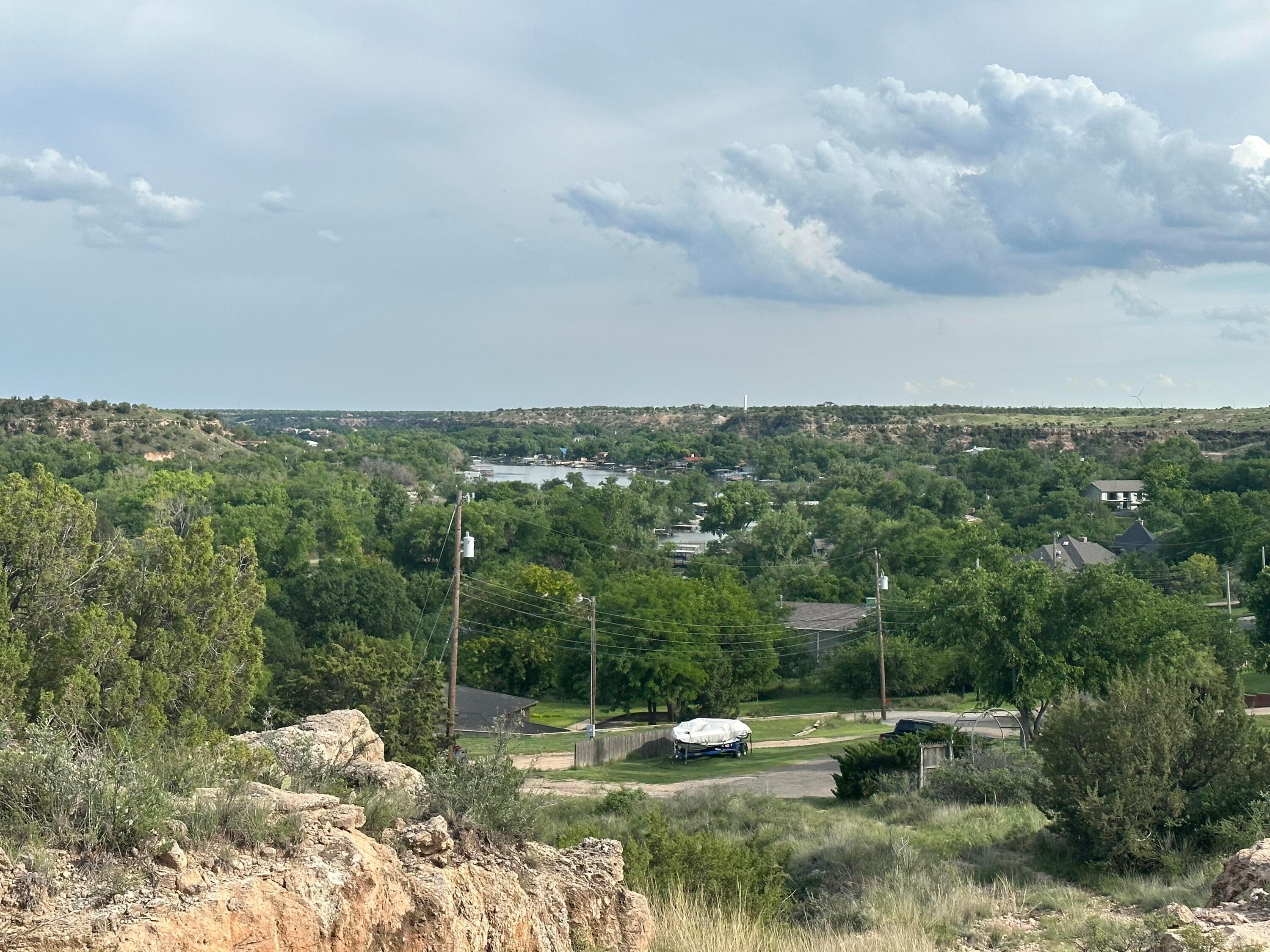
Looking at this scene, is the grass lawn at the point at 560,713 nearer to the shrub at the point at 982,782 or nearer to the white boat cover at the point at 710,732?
the white boat cover at the point at 710,732

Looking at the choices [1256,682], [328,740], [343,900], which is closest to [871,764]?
[328,740]

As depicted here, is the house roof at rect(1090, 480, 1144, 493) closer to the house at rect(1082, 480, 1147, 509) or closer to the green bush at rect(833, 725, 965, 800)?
the house at rect(1082, 480, 1147, 509)

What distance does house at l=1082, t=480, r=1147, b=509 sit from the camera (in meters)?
111

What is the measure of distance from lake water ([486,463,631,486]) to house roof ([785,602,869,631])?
63848 millimetres

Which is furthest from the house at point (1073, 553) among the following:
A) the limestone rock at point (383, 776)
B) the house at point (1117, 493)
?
the limestone rock at point (383, 776)

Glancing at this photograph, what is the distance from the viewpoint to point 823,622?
202ft

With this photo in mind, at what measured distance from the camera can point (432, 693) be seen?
2628cm

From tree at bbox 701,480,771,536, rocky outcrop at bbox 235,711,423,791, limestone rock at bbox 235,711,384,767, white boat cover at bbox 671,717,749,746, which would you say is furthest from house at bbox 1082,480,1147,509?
Answer: rocky outcrop at bbox 235,711,423,791

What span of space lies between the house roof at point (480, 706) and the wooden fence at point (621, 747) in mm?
3713

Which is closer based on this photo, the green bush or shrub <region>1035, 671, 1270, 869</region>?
shrub <region>1035, 671, 1270, 869</region>

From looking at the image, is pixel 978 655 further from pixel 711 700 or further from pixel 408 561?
pixel 408 561

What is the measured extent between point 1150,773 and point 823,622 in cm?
4788

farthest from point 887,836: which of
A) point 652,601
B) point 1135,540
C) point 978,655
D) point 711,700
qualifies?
point 1135,540

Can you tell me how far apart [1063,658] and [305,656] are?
20990 mm
